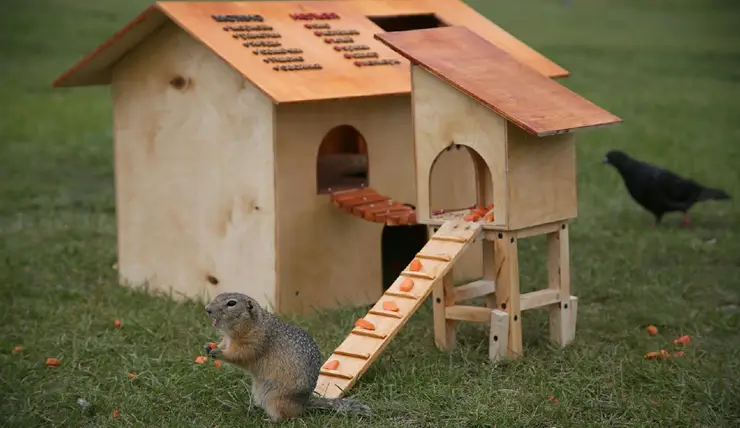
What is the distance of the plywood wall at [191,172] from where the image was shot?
7.42 m

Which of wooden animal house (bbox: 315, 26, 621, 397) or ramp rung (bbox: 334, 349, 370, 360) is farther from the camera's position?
wooden animal house (bbox: 315, 26, 621, 397)

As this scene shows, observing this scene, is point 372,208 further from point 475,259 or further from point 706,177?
point 706,177

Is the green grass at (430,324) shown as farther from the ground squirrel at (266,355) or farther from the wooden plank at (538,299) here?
the wooden plank at (538,299)

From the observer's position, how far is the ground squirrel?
5434 mm

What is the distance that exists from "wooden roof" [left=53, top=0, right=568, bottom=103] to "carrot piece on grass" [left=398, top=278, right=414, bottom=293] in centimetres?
137

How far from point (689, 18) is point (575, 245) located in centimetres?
1282

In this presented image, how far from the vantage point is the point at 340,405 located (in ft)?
18.3

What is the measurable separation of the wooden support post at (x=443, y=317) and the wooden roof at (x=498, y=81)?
41.6 inches

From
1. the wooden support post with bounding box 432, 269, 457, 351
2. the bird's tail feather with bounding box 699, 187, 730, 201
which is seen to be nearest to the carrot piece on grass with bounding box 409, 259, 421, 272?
the wooden support post with bounding box 432, 269, 457, 351

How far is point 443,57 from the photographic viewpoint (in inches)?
263

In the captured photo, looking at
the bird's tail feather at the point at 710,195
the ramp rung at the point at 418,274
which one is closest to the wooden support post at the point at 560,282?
the ramp rung at the point at 418,274

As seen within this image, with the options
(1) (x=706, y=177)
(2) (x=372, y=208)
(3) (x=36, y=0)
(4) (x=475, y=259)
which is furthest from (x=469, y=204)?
(3) (x=36, y=0)

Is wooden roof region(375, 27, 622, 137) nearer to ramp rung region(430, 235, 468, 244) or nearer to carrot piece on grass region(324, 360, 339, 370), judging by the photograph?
ramp rung region(430, 235, 468, 244)

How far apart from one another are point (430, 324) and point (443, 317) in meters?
0.54
